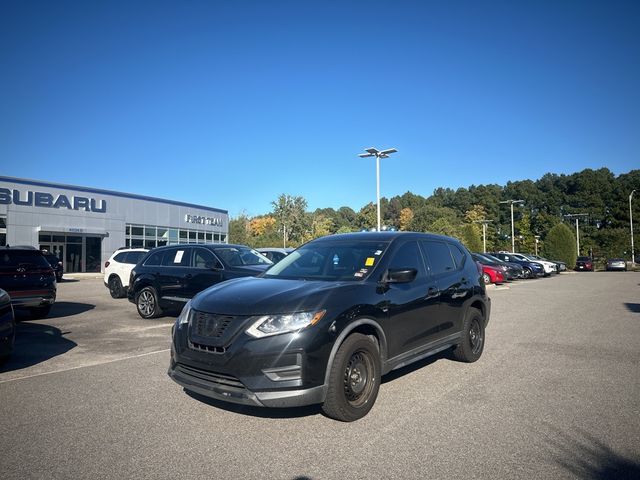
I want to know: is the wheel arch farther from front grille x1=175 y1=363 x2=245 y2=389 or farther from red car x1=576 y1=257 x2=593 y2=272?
red car x1=576 y1=257 x2=593 y2=272

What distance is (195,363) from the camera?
3945 mm

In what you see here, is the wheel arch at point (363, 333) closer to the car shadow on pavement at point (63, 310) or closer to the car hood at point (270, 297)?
the car hood at point (270, 297)

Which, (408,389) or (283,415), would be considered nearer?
(283,415)

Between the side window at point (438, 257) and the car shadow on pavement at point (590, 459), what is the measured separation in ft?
7.84

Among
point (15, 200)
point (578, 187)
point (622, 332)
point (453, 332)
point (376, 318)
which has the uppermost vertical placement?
point (578, 187)

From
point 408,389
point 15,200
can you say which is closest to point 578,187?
point 15,200

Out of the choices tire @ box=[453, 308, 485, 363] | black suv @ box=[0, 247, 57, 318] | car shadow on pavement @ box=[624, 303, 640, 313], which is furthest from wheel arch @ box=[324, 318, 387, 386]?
car shadow on pavement @ box=[624, 303, 640, 313]

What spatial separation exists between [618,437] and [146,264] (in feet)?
31.2

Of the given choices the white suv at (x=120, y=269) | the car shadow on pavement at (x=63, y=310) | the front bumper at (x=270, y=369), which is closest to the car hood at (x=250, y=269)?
the car shadow on pavement at (x=63, y=310)

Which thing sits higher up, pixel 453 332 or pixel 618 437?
pixel 453 332

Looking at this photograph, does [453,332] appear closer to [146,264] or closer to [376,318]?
[376,318]

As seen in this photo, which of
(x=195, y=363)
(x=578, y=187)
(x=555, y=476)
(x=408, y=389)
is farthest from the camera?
(x=578, y=187)

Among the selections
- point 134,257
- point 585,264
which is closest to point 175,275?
point 134,257

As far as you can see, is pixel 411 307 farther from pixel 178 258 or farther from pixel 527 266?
pixel 527 266
